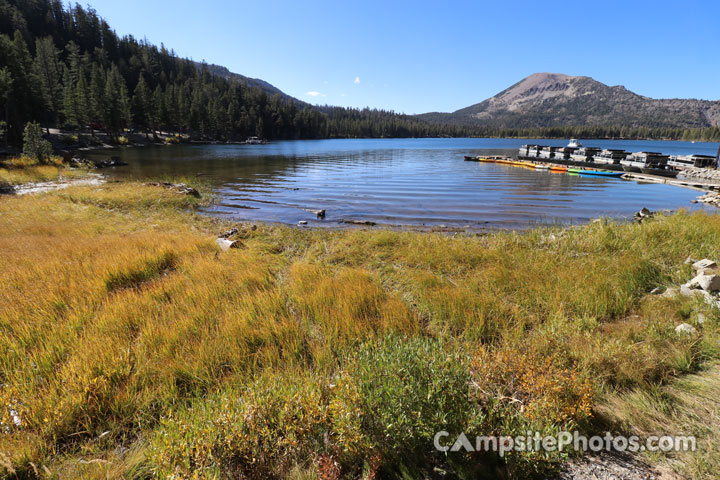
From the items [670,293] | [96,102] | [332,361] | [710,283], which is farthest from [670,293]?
[96,102]

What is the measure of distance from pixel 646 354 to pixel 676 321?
1779mm

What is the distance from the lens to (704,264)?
21.3 ft

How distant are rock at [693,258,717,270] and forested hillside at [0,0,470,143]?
7751cm

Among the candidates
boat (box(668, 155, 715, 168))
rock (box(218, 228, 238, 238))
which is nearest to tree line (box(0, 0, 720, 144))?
rock (box(218, 228, 238, 238))

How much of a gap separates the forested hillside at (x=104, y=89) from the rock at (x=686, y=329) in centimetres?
7684

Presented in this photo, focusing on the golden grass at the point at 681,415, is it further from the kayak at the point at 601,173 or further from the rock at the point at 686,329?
the kayak at the point at 601,173

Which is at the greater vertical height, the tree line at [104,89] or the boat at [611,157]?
the tree line at [104,89]

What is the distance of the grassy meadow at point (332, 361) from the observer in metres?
2.78

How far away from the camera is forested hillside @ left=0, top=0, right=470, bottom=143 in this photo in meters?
63.8

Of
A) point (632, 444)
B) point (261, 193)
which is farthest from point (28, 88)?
point (632, 444)

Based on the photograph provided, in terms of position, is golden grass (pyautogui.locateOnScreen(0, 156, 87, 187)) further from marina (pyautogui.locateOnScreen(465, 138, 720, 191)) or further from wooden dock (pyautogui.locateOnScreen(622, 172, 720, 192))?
wooden dock (pyautogui.locateOnScreen(622, 172, 720, 192))

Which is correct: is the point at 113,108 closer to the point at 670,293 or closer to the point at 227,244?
the point at 227,244

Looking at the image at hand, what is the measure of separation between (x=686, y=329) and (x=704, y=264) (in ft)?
10.9

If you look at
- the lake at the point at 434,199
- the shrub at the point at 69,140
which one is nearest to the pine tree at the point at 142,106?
the shrub at the point at 69,140
